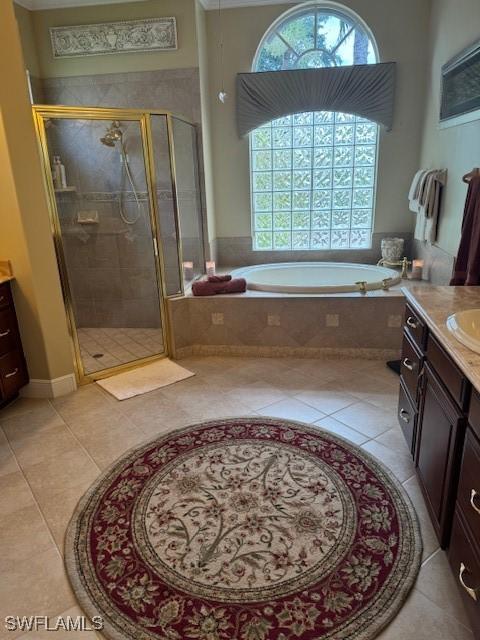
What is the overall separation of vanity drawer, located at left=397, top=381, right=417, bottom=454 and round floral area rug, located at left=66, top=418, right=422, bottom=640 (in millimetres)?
209

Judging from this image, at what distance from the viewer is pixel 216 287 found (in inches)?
140

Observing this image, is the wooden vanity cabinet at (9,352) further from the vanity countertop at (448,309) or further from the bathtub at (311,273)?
the vanity countertop at (448,309)

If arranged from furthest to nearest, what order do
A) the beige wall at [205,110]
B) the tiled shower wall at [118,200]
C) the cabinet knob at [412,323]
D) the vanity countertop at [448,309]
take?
the beige wall at [205,110]
the tiled shower wall at [118,200]
the cabinet knob at [412,323]
the vanity countertop at [448,309]

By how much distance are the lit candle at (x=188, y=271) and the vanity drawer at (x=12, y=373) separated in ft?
4.81

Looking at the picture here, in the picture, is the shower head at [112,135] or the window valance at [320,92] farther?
the window valance at [320,92]

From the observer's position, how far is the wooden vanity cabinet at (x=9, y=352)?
268 cm

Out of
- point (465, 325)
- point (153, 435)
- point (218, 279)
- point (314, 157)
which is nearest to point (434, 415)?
point (465, 325)

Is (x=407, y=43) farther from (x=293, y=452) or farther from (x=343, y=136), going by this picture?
(x=293, y=452)

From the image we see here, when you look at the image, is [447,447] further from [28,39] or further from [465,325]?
[28,39]

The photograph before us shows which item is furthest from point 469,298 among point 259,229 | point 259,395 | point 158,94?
point 158,94

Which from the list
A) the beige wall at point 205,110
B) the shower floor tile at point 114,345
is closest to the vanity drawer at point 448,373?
the shower floor tile at point 114,345

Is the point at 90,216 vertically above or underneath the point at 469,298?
above

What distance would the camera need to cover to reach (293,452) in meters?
2.27

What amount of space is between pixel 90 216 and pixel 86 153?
20.4 inches
